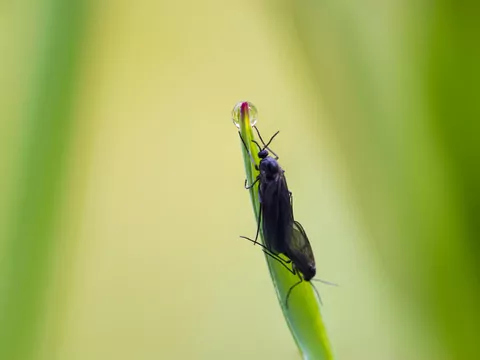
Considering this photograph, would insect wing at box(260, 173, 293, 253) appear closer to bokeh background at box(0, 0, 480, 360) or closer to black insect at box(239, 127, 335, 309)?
black insect at box(239, 127, 335, 309)

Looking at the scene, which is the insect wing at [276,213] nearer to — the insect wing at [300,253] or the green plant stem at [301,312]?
the insect wing at [300,253]

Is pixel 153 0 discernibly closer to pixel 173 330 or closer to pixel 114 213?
pixel 114 213

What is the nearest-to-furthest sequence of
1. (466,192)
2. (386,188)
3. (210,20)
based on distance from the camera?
(466,192), (386,188), (210,20)

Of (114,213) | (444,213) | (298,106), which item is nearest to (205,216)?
(114,213)

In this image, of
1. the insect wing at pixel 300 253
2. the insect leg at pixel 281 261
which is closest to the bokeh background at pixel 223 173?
the insect wing at pixel 300 253

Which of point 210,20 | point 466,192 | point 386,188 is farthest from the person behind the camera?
point 210,20
